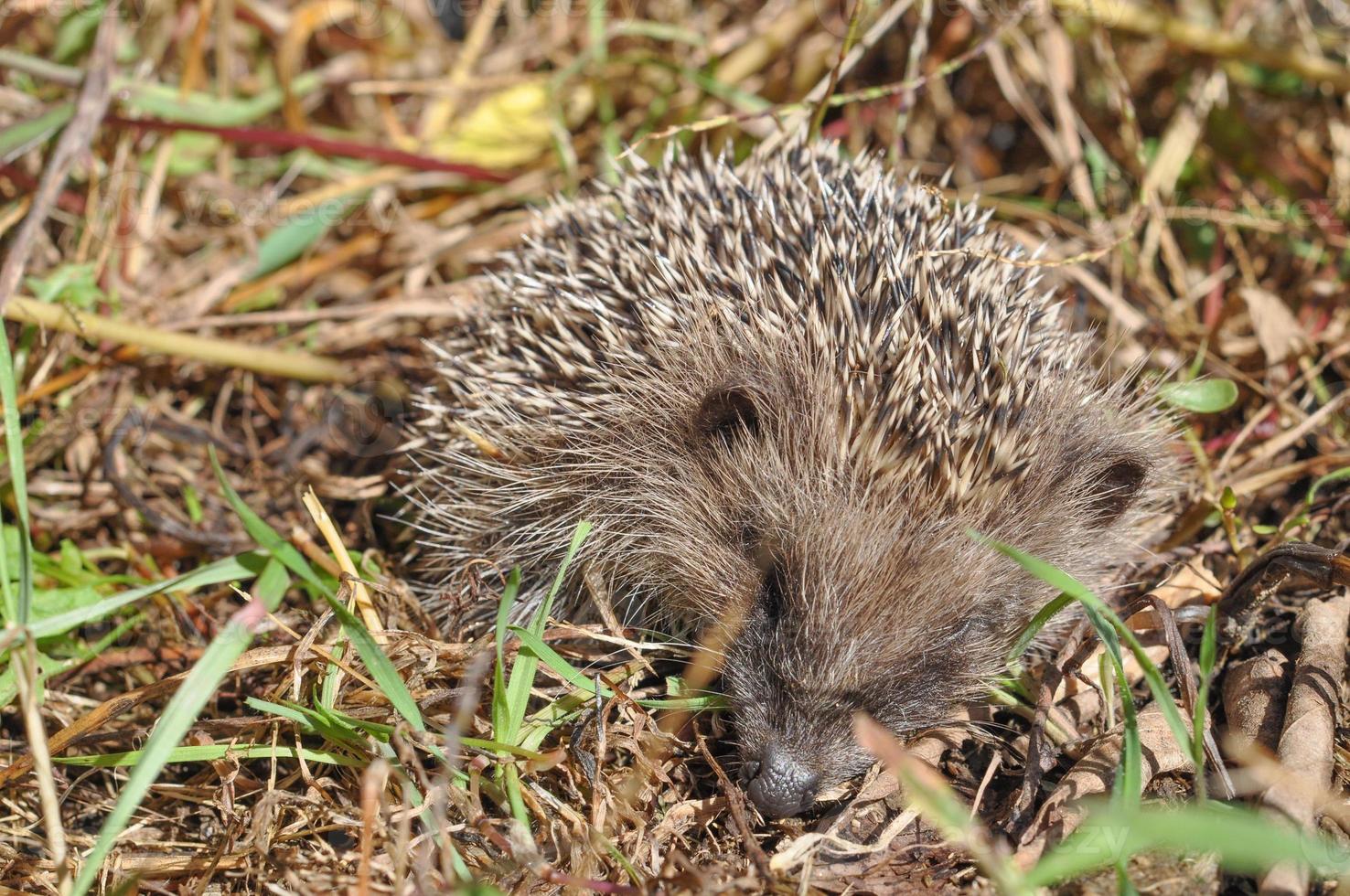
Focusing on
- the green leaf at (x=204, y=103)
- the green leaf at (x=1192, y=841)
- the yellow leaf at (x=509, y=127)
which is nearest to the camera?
the green leaf at (x=1192, y=841)

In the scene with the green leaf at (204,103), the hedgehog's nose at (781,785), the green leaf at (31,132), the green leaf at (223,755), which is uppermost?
the green leaf at (204,103)

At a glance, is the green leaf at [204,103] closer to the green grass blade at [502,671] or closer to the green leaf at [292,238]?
the green leaf at [292,238]

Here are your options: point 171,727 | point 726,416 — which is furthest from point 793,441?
point 171,727

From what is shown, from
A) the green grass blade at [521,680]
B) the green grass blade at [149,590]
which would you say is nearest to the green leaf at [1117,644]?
the green grass blade at [521,680]

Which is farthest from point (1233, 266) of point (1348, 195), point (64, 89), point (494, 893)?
point (64, 89)

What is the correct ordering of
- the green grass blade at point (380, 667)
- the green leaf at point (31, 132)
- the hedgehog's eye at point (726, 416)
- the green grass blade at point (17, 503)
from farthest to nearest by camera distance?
the green leaf at point (31, 132) → the hedgehog's eye at point (726, 416) → the green grass blade at point (380, 667) → the green grass blade at point (17, 503)

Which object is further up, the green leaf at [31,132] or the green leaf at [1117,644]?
the green leaf at [31,132]

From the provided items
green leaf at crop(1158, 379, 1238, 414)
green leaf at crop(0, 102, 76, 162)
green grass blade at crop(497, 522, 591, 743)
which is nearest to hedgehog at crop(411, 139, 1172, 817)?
green leaf at crop(1158, 379, 1238, 414)
